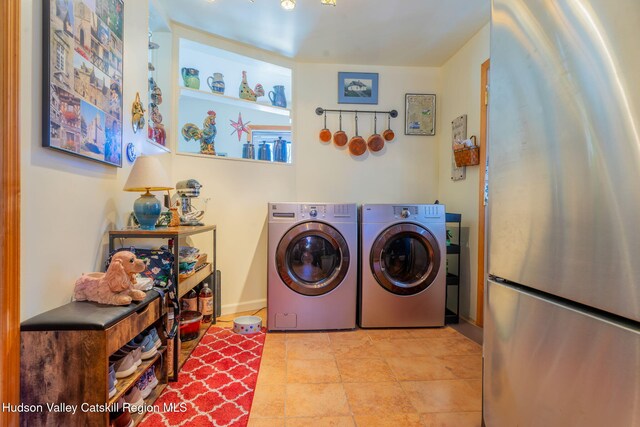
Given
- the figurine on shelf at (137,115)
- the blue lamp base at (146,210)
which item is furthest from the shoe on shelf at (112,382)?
the figurine on shelf at (137,115)

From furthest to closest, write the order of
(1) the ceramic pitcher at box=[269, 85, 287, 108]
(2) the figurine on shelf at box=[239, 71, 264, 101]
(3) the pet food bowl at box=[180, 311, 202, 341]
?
1. (1) the ceramic pitcher at box=[269, 85, 287, 108]
2. (2) the figurine on shelf at box=[239, 71, 264, 101]
3. (3) the pet food bowl at box=[180, 311, 202, 341]

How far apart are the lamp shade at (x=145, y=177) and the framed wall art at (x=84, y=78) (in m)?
0.12

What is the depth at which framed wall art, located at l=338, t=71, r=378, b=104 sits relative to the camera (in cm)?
313

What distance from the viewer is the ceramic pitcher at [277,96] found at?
120 inches

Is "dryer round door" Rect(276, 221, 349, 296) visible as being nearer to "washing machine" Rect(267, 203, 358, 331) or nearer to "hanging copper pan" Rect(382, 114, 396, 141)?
"washing machine" Rect(267, 203, 358, 331)

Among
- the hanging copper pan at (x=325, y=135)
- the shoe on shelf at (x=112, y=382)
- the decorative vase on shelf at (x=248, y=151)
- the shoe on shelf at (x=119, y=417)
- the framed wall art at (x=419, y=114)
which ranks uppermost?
the framed wall art at (x=419, y=114)

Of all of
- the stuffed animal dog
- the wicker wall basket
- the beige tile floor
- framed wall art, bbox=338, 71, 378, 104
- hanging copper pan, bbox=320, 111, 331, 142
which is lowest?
the beige tile floor

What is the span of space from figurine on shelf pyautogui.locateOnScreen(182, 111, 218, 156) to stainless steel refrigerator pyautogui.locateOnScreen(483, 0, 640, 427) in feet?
7.90

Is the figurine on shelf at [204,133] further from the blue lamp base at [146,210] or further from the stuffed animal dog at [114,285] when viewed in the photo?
the stuffed animal dog at [114,285]

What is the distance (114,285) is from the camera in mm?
1208

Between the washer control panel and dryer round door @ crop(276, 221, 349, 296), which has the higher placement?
the washer control panel

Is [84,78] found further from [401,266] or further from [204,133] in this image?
[401,266]

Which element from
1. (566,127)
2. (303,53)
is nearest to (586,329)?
(566,127)

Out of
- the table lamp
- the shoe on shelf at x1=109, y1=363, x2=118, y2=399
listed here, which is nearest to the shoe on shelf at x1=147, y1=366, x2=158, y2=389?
the shoe on shelf at x1=109, y1=363, x2=118, y2=399
